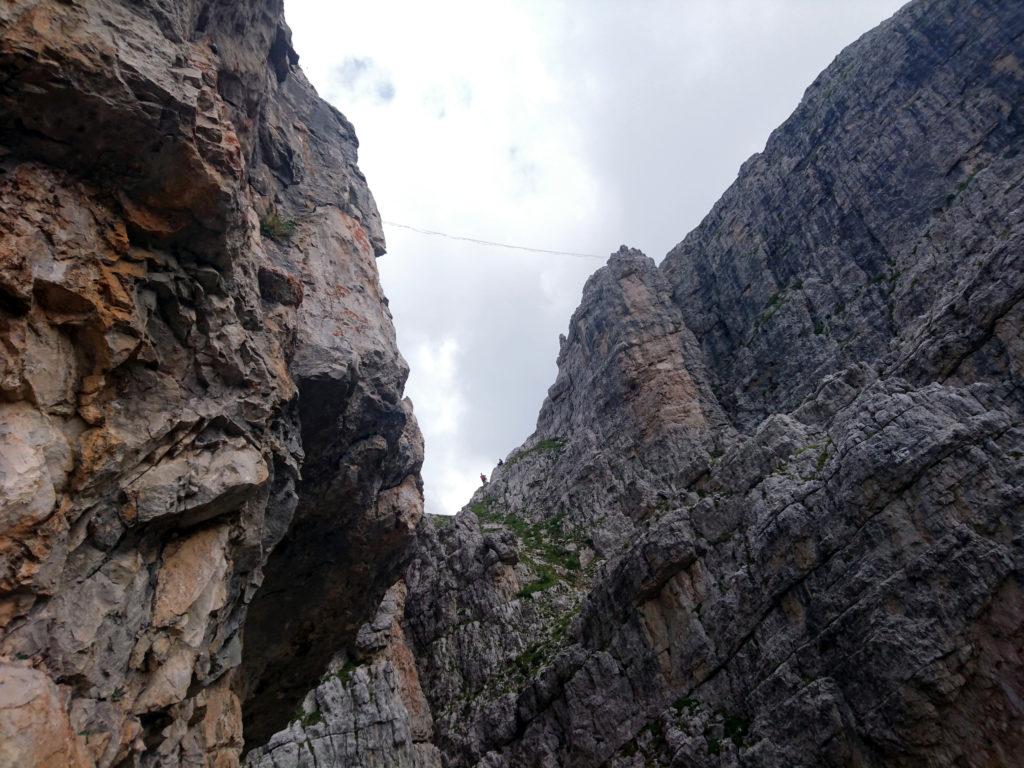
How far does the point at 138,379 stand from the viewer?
582 inches

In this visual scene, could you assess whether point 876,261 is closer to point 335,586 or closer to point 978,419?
point 978,419

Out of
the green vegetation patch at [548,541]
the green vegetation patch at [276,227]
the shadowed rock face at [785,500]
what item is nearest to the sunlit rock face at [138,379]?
the green vegetation patch at [276,227]

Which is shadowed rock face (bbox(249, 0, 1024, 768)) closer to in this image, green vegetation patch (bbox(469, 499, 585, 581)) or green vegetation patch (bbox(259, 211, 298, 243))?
green vegetation patch (bbox(469, 499, 585, 581))

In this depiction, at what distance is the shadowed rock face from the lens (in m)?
27.9

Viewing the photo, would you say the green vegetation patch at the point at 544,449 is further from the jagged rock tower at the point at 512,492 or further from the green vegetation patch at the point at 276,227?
the green vegetation patch at the point at 276,227

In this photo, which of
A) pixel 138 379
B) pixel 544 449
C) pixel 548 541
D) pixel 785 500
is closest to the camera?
pixel 138 379

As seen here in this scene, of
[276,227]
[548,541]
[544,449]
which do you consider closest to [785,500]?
[548,541]

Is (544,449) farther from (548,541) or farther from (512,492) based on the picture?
(548,541)

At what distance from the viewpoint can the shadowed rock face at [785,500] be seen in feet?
91.7

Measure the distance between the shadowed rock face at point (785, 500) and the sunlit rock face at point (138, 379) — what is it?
24.4 metres

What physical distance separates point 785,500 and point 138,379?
32.3 metres

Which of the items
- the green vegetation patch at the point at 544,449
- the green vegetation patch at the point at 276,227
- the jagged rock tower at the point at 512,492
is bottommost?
the jagged rock tower at the point at 512,492

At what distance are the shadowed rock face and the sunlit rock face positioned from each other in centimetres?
2435

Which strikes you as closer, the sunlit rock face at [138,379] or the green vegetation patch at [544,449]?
the sunlit rock face at [138,379]
